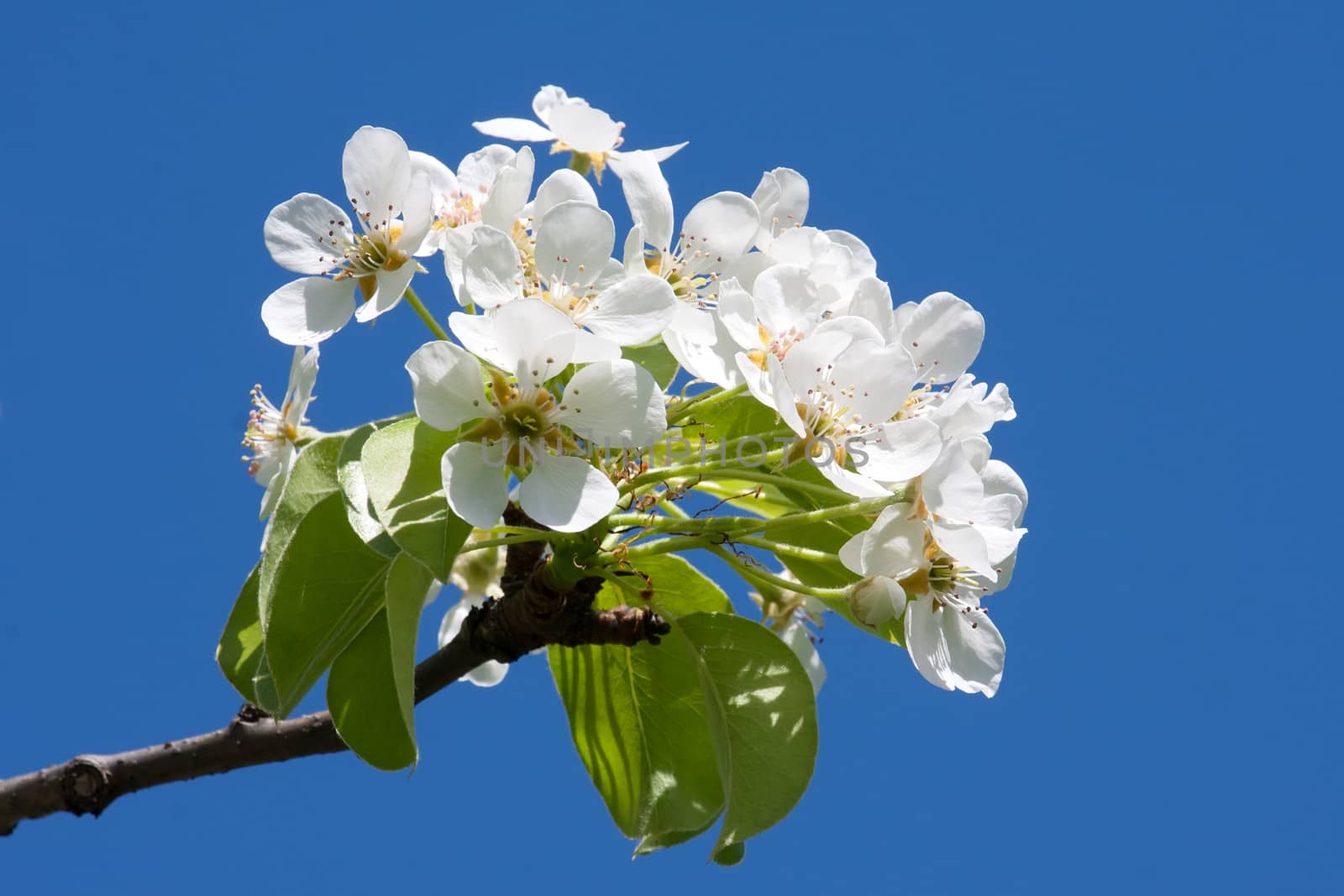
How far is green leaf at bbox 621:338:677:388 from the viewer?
1905 millimetres

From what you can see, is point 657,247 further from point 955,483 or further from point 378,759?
point 378,759

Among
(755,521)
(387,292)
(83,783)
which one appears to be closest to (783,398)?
(755,521)

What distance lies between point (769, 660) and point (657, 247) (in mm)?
610

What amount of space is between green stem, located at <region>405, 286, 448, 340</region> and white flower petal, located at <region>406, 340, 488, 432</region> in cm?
20

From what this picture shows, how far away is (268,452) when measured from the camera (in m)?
2.23

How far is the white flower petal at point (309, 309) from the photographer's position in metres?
1.90

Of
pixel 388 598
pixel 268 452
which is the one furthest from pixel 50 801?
pixel 388 598

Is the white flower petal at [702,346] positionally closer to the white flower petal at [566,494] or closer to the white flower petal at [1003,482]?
the white flower petal at [566,494]

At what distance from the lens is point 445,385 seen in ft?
5.50

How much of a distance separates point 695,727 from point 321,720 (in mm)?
550

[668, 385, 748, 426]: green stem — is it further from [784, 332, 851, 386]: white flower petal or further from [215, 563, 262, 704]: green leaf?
[215, 563, 262, 704]: green leaf

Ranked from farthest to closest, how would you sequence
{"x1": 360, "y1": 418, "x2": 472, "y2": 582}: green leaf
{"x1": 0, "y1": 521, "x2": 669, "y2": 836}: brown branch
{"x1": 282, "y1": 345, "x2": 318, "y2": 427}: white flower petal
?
1. {"x1": 282, "y1": 345, "x2": 318, "y2": 427}: white flower petal
2. {"x1": 0, "y1": 521, "x2": 669, "y2": 836}: brown branch
3. {"x1": 360, "y1": 418, "x2": 472, "y2": 582}: green leaf

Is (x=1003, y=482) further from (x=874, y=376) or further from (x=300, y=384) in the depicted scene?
(x=300, y=384)

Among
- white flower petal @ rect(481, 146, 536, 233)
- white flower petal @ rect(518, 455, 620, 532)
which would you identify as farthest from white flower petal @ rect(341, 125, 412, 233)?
white flower petal @ rect(518, 455, 620, 532)
